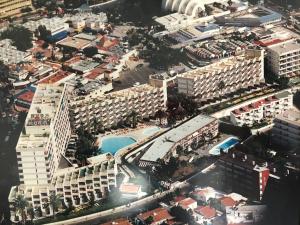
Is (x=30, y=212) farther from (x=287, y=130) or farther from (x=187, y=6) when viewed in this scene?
(x=187, y=6)

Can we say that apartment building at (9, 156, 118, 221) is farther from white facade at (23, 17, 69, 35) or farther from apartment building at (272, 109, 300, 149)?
white facade at (23, 17, 69, 35)

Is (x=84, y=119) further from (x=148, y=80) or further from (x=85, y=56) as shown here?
(x=85, y=56)

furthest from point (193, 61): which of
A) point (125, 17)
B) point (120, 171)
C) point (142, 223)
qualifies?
point (142, 223)

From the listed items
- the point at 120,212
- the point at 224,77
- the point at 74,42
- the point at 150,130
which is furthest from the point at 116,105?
the point at 74,42

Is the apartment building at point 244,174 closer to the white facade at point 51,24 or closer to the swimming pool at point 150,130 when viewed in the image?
the swimming pool at point 150,130

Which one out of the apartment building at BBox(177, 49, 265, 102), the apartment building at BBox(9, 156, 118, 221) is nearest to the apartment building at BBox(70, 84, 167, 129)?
the apartment building at BBox(177, 49, 265, 102)

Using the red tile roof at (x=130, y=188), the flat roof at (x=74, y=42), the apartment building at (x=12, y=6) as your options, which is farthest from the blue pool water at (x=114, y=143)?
the apartment building at (x=12, y=6)
